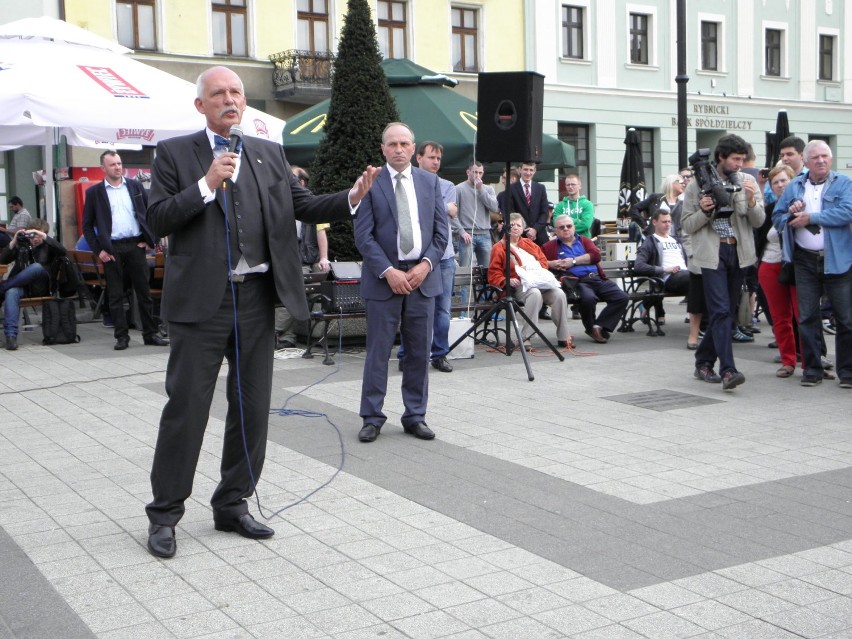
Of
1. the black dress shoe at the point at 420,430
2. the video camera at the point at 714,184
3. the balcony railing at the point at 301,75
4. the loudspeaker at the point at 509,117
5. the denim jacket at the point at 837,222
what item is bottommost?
the black dress shoe at the point at 420,430

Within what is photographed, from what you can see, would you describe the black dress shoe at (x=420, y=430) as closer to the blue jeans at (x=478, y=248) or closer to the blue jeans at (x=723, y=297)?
the blue jeans at (x=723, y=297)

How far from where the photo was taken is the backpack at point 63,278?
12445mm

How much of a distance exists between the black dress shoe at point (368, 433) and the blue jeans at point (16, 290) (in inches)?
250

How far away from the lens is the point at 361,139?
1205 centimetres

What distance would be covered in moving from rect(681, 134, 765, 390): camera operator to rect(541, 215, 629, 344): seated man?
314 cm

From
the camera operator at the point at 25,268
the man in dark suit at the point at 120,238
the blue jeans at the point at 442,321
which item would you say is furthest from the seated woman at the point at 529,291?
the camera operator at the point at 25,268

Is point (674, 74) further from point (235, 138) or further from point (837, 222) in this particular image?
point (235, 138)

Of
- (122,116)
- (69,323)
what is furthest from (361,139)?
(69,323)

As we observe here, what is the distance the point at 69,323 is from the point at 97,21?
15740 millimetres

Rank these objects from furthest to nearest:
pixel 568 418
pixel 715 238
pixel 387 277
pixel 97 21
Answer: pixel 97 21 → pixel 715 238 → pixel 568 418 → pixel 387 277

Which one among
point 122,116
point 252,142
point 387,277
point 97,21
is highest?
point 97,21

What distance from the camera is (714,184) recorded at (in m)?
8.81

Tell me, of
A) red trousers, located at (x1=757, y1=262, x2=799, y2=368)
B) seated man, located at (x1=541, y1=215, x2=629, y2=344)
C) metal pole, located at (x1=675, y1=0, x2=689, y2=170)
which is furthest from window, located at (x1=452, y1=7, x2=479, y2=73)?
red trousers, located at (x1=757, y1=262, x2=799, y2=368)

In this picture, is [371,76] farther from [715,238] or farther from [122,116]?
[715,238]
